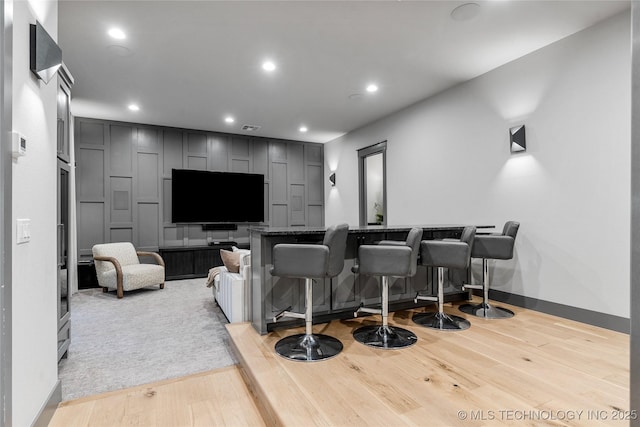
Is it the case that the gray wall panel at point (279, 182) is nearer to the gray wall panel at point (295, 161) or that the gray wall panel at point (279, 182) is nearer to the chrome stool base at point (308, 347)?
the gray wall panel at point (295, 161)

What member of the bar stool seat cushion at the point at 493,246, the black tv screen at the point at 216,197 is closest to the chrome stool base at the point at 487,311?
the bar stool seat cushion at the point at 493,246

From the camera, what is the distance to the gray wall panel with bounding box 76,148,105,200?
590 cm

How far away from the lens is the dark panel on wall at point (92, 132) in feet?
19.4

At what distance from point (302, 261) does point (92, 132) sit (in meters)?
5.71

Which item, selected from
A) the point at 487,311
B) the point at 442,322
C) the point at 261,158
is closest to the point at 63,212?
the point at 442,322

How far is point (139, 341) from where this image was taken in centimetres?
313

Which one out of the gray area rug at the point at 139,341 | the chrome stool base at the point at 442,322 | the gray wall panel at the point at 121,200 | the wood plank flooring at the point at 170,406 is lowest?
the gray area rug at the point at 139,341

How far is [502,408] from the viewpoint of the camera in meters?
1.82

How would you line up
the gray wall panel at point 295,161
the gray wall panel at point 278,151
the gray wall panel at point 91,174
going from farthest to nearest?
the gray wall panel at point 295,161 → the gray wall panel at point 278,151 → the gray wall panel at point 91,174

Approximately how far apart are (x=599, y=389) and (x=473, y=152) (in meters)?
3.09

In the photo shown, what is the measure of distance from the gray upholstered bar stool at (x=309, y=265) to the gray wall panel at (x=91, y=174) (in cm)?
520

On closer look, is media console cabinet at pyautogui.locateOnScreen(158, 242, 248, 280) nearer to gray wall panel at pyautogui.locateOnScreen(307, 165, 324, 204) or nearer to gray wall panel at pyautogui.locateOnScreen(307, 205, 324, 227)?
gray wall panel at pyautogui.locateOnScreen(307, 205, 324, 227)

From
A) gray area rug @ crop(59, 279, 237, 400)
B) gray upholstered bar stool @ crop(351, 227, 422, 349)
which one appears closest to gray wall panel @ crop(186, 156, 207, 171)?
gray area rug @ crop(59, 279, 237, 400)

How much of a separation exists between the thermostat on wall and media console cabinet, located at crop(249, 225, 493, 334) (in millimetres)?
1590
